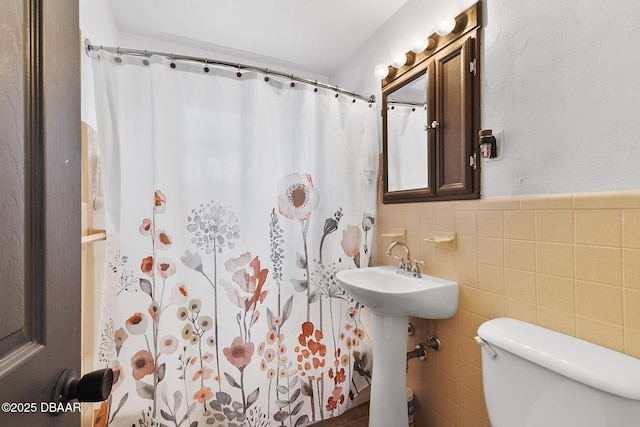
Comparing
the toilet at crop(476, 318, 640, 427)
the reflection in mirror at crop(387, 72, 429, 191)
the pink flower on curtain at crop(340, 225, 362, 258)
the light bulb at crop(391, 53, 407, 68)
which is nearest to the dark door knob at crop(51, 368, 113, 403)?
the toilet at crop(476, 318, 640, 427)

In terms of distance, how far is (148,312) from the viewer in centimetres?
135

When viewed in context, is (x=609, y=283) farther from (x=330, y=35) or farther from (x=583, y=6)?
(x=330, y=35)

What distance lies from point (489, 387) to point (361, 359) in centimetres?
95

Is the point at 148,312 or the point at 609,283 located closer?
the point at 609,283

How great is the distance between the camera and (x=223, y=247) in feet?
4.78

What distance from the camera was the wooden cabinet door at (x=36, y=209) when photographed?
1.27ft

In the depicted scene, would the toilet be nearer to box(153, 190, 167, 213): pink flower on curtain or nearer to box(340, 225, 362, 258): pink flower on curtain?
box(340, 225, 362, 258): pink flower on curtain

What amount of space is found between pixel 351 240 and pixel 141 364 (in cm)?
122

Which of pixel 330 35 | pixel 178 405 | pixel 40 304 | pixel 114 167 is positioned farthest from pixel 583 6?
pixel 178 405

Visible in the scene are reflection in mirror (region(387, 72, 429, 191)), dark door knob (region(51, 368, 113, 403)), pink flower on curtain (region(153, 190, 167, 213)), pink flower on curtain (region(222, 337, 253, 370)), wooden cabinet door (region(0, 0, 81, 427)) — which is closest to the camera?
wooden cabinet door (region(0, 0, 81, 427))

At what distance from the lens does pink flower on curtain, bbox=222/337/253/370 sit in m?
1.47

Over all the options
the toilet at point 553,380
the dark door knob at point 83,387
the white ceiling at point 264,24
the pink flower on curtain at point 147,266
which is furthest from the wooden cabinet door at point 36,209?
the white ceiling at point 264,24

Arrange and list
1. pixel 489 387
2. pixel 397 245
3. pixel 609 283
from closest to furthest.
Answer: pixel 609 283 < pixel 489 387 < pixel 397 245

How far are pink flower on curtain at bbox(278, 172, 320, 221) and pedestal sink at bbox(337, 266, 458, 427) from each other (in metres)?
0.41
